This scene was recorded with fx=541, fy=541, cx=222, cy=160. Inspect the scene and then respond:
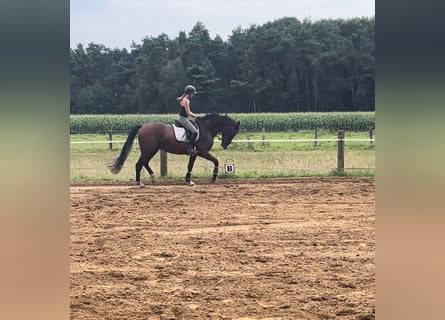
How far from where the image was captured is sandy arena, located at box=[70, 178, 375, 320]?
3061 mm

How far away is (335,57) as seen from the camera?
3600cm

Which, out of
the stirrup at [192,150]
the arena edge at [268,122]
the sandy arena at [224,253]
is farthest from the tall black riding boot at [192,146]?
the arena edge at [268,122]

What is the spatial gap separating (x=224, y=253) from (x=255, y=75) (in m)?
33.9

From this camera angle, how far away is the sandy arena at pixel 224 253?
3.06 meters

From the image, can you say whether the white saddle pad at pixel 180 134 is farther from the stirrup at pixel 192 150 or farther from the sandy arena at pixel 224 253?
the sandy arena at pixel 224 253

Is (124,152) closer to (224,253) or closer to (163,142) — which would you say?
(163,142)

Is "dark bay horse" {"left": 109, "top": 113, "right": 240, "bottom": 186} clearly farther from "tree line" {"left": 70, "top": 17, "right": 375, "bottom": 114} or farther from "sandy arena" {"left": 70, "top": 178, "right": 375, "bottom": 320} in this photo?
"tree line" {"left": 70, "top": 17, "right": 375, "bottom": 114}

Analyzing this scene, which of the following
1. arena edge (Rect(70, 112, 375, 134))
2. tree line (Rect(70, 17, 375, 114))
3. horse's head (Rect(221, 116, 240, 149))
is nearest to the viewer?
horse's head (Rect(221, 116, 240, 149))

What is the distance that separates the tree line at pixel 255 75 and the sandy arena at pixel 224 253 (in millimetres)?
28733

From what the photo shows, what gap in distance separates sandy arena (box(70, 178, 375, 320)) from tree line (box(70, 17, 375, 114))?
1131 inches

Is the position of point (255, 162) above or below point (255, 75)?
below

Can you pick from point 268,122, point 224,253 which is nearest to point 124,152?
point 224,253

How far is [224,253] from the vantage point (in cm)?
444

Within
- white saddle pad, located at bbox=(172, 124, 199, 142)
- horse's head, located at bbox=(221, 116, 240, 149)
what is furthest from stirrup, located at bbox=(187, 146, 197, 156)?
horse's head, located at bbox=(221, 116, 240, 149)
